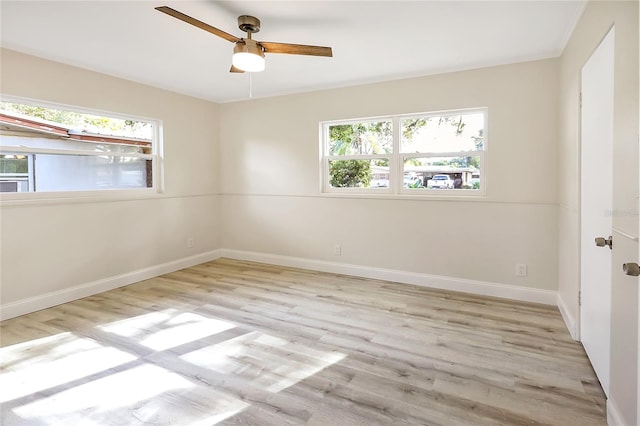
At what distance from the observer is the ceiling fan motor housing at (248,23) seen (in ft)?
8.14

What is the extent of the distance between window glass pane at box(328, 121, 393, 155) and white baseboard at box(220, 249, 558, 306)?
1464 mm

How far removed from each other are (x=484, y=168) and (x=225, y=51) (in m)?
2.84

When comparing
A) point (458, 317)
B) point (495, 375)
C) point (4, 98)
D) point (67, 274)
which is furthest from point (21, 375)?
point (458, 317)

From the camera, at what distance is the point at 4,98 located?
309 cm

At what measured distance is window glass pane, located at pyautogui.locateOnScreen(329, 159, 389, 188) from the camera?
4258 mm

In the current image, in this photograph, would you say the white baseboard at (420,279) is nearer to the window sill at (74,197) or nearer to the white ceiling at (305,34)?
the window sill at (74,197)

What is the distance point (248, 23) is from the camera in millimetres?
2506

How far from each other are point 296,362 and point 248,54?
2.16 meters

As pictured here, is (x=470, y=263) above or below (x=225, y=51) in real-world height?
below

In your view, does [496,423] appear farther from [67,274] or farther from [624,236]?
[67,274]

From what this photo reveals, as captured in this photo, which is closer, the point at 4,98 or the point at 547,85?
the point at 4,98

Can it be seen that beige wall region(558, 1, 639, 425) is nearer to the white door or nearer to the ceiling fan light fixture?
the white door

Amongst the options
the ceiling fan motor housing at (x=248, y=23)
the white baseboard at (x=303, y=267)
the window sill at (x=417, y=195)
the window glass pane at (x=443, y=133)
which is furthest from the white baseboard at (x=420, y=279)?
the ceiling fan motor housing at (x=248, y=23)

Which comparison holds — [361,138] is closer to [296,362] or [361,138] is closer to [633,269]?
[296,362]
